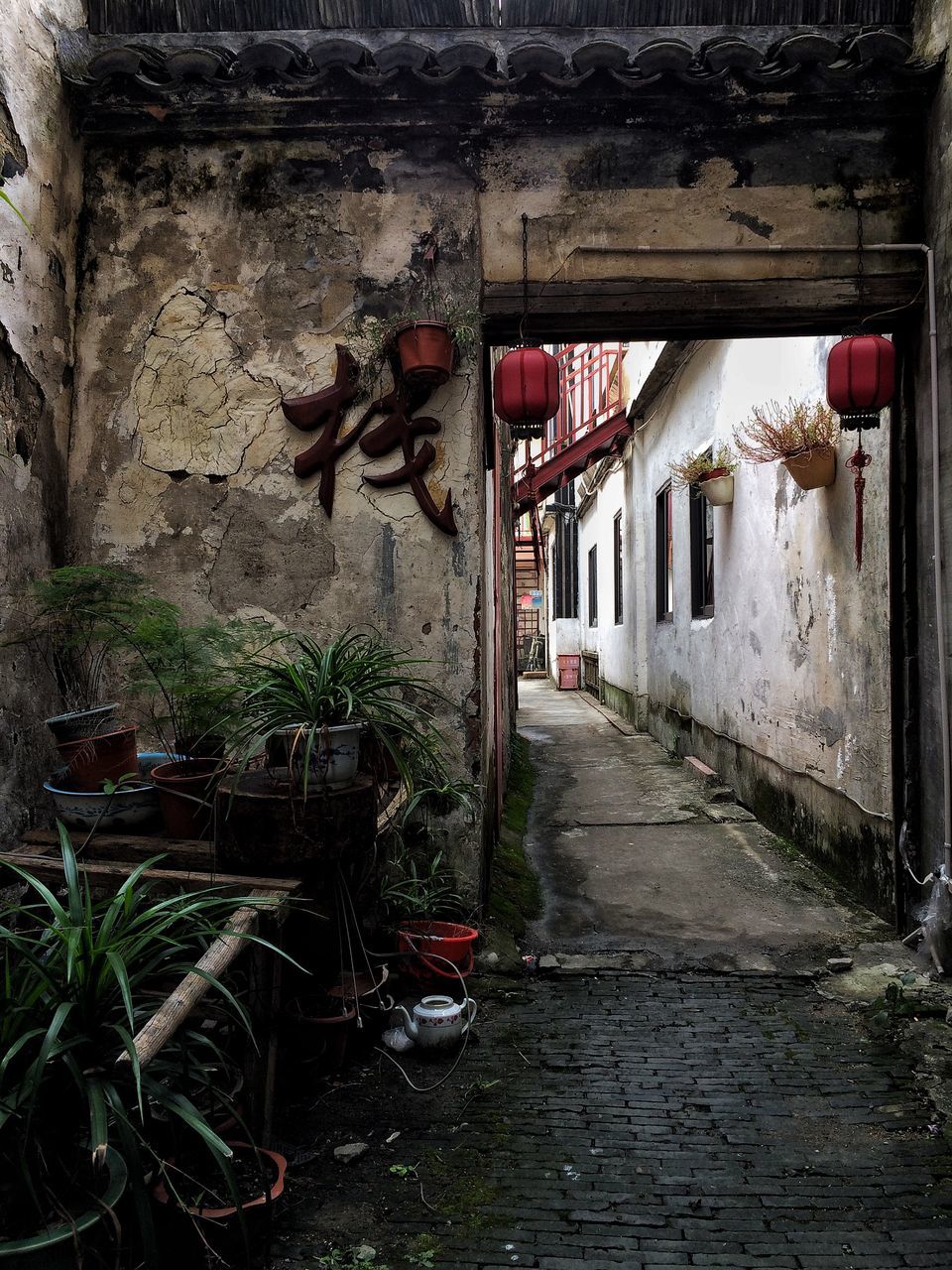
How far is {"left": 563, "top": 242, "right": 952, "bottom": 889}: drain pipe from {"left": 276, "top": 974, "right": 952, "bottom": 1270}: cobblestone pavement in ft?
3.23

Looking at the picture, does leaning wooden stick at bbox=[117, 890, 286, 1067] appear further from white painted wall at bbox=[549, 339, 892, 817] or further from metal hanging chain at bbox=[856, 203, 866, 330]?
metal hanging chain at bbox=[856, 203, 866, 330]

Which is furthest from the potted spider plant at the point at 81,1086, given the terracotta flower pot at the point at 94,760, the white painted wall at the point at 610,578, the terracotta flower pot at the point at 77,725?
the white painted wall at the point at 610,578

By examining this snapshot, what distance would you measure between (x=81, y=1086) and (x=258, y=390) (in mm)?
3079

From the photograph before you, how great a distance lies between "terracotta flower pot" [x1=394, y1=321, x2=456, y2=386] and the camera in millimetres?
3645

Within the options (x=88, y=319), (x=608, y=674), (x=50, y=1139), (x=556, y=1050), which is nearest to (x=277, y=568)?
(x=88, y=319)

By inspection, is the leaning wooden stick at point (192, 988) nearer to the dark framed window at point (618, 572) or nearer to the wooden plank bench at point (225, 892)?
the wooden plank bench at point (225, 892)

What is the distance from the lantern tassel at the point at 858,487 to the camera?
431 cm

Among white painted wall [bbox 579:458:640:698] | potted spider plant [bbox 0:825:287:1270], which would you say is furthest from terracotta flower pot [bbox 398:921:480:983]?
white painted wall [bbox 579:458:640:698]

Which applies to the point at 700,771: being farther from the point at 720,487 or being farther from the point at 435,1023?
the point at 435,1023

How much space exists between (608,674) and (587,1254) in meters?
13.2

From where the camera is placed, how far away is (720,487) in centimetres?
700

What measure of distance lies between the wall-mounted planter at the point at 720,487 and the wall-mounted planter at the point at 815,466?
2069mm

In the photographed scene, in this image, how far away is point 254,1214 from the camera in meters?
2.00

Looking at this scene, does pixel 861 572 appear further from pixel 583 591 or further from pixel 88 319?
pixel 583 591
